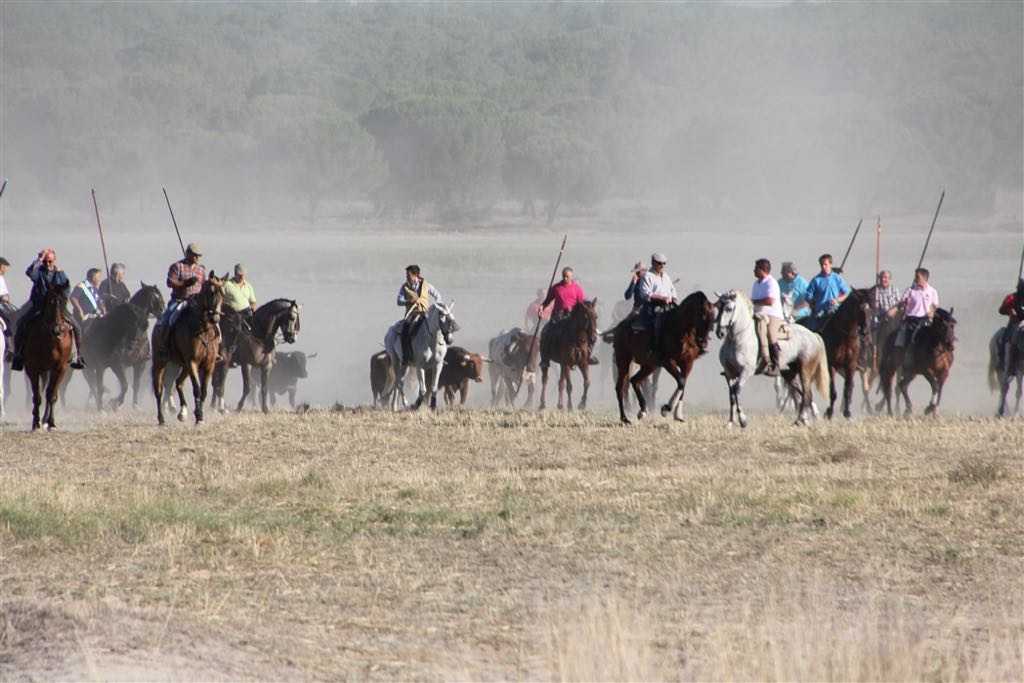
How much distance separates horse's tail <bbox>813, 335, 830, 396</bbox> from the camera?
70.9 feet

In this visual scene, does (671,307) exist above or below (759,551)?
above

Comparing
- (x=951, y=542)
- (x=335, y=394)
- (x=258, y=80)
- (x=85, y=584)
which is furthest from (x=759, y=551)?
(x=258, y=80)

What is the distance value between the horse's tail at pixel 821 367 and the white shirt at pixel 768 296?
2.57ft

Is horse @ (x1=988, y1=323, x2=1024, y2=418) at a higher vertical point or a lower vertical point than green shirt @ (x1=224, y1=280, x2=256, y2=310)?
lower

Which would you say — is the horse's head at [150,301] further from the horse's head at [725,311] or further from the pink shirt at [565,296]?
the horse's head at [725,311]

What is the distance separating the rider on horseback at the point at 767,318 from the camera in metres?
20.7

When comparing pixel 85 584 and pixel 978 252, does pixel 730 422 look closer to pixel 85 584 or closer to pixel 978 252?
pixel 85 584

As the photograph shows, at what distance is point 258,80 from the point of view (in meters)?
148

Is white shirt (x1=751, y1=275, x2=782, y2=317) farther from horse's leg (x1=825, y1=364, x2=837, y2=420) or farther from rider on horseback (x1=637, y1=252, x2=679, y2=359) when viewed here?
horse's leg (x1=825, y1=364, x2=837, y2=420)

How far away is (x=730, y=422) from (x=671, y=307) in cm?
161

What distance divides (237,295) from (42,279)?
5.77 meters

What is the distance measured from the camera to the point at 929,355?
981 inches

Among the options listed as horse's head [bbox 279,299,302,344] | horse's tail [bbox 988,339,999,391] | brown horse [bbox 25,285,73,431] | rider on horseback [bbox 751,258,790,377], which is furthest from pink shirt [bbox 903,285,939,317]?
brown horse [bbox 25,285,73,431]

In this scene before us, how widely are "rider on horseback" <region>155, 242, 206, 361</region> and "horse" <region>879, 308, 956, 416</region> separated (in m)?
10.4
